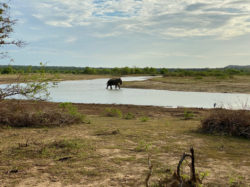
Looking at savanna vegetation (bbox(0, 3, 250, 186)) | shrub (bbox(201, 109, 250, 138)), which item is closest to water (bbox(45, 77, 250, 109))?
savanna vegetation (bbox(0, 3, 250, 186))

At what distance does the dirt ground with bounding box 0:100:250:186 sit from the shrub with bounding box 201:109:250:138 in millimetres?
346

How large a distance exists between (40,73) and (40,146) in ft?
6.47

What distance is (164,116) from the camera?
1375 centimetres

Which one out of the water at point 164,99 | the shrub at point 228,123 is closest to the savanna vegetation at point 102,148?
the shrub at point 228,123

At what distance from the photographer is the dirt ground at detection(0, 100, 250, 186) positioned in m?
4.82

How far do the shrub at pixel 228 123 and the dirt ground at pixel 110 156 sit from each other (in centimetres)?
35

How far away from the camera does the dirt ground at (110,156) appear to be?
4.82 m

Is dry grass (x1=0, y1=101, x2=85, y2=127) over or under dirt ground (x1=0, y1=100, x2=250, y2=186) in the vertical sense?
over

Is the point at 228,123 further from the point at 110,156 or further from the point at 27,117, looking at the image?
the point at 27,117

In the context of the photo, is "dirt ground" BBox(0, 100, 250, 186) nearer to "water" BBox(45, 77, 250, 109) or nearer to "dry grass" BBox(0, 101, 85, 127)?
"dry grass" BBox(0, 101, 85, 127)

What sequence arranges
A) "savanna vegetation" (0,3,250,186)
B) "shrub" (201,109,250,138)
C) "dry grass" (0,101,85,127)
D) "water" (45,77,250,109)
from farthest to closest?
1. "water" (45,77,250,109)
2. "dry grass" (0,101,85,127)
3. "shrub" (201,109,250,138)
4. "savanna vegetation" (0,3,250,186)

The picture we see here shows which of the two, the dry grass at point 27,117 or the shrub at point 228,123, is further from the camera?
the dry grass at point 27,117

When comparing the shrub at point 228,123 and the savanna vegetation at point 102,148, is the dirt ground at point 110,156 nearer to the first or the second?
the savanna vegetation at point 102,148

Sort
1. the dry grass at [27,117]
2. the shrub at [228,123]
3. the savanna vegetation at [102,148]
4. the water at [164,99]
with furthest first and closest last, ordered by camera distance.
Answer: the water at [164,99], the dry grass at [27,117], the shrub at [228,123], the savanna vegetation at [102,148]
